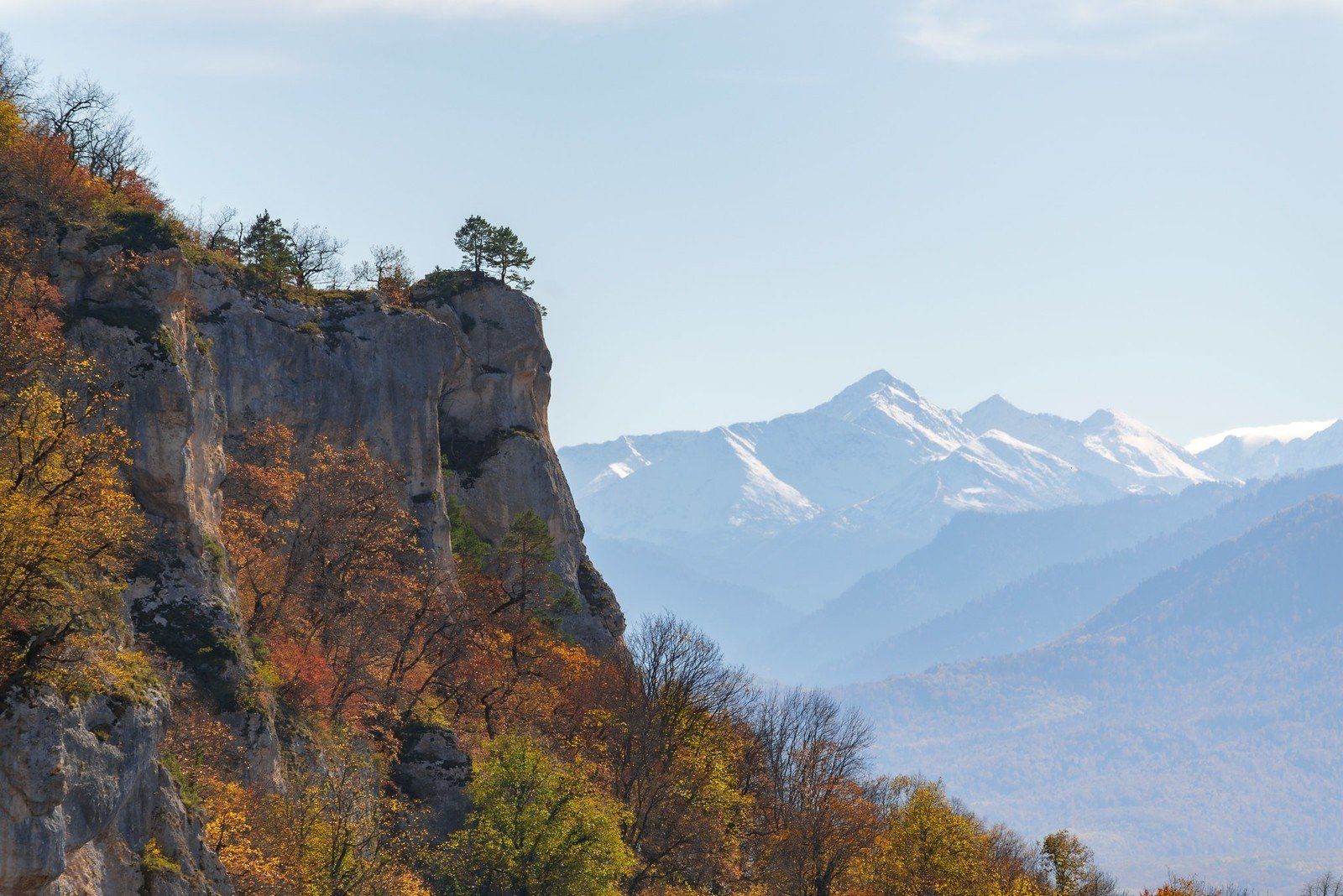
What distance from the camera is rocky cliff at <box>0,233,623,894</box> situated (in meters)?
38.5

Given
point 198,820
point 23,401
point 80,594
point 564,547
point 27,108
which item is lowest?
point 198,820

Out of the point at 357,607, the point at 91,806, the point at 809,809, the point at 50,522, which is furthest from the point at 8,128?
the point at 809,809

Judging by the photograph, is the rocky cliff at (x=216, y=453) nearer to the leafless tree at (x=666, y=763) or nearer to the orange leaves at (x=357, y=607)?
the orange leaves at (x=357, y=607)

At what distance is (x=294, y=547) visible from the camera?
6944cm

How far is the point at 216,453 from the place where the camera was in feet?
197

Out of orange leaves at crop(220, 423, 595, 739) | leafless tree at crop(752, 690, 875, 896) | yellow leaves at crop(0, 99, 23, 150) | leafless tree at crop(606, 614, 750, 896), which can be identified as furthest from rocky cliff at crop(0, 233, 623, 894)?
leafless tree at crop(752, 690, 875, 896)

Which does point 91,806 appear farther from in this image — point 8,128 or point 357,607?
point 357,607

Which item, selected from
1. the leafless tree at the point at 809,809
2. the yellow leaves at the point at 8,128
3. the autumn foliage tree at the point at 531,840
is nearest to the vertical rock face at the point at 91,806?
the autumn foliage tree at the point at 531,840

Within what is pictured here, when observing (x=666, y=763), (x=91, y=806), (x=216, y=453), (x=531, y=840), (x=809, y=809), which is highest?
(x=216, y=453)

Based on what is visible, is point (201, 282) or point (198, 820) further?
point (201, 282)

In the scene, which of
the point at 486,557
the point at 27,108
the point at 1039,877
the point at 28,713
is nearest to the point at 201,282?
the point at 27,108

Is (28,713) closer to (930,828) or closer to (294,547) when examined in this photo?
(294,547)

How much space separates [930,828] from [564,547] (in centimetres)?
3646

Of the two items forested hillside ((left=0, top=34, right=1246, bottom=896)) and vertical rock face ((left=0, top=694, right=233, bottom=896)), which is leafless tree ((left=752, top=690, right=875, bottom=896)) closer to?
forested hillside ((left=0, top=34, right=1246, bottom=896))
